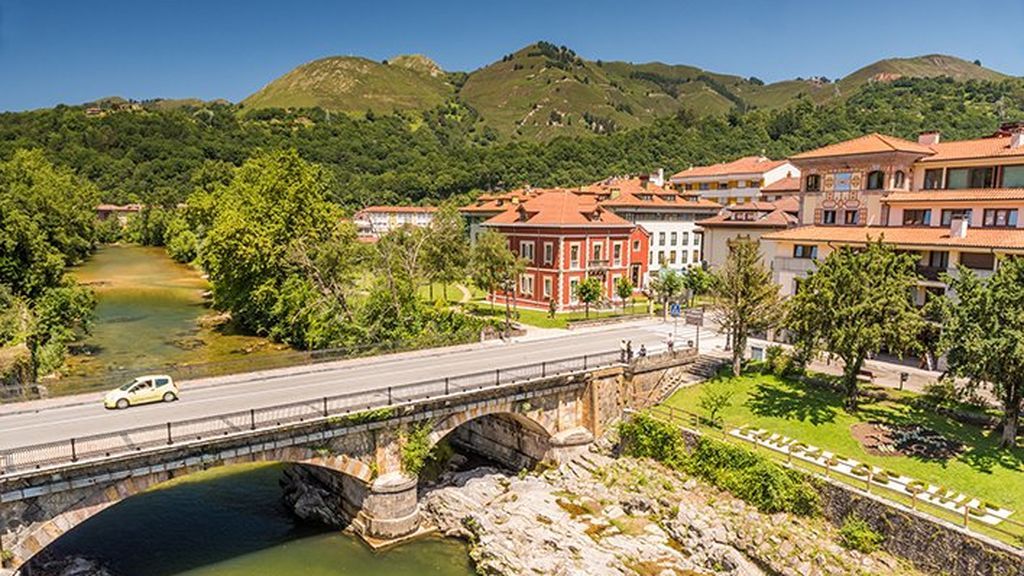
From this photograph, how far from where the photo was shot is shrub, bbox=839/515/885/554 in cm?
2259

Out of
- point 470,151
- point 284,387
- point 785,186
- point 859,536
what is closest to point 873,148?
point 859,536

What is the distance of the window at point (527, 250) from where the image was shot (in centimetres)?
5906

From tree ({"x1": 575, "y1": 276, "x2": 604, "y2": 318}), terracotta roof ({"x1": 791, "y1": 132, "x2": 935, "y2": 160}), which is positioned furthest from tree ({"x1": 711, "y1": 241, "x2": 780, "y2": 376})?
tree ({"x1": 575, "y1": 276, "x2": 604, "y2": 318})

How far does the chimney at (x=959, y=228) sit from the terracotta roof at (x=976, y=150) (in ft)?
15.2

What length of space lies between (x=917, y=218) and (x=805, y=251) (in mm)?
6720

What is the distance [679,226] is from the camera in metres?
72.5

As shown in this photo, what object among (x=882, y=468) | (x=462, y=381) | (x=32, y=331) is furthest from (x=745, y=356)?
(x=32, y=331)

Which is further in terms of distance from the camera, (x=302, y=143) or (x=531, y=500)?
(x=302, y=143)

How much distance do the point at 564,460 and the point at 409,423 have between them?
9249 mm

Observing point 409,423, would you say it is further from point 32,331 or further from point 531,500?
point 32,331

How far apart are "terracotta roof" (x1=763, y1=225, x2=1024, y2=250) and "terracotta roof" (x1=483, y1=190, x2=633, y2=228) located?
18.3 m

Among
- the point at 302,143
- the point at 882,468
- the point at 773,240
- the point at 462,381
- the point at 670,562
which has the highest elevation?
the point at 302,143

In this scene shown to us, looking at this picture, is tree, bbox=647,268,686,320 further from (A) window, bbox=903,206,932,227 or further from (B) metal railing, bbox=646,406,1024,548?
(B) metal railing, bbox=646,406,1024,548

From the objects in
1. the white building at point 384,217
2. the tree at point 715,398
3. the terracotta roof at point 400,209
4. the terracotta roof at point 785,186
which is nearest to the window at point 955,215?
the tree at point 715,398
